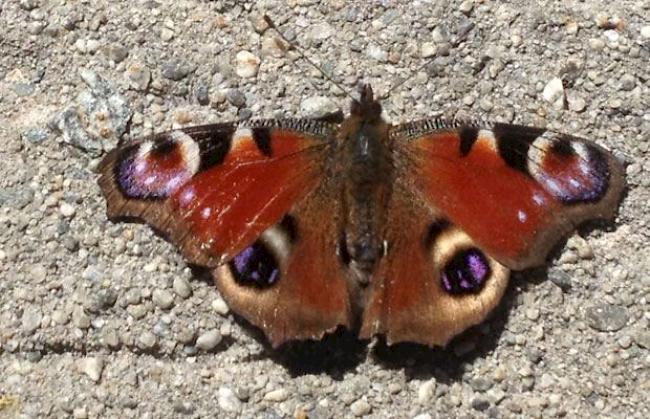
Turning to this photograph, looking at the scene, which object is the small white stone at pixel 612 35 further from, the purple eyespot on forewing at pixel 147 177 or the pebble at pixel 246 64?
the purple eyespot on forewing at pixel 147 177

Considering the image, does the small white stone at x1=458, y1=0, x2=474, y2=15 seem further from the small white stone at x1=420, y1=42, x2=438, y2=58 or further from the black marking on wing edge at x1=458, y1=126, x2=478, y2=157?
the black marking on wing edge at x1=458, y1=126, x2=478, y2=157

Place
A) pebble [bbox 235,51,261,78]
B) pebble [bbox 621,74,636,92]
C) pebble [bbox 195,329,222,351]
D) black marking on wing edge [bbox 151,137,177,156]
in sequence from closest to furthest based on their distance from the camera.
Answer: black marking on wing edge [bbox 151,137,177,156]
pebble [bbox 195,329,222,351]
pebble [bbox 621,74,636,92]
pebble [bbox 235,51,261,78]

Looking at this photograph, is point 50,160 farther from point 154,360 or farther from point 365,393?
point 365,393

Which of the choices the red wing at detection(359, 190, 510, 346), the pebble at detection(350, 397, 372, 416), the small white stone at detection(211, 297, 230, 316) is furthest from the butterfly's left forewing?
the pebble at detection(350, 397, 372, 416)

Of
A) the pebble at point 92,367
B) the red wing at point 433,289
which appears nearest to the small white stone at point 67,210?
the pebble at point 92,367

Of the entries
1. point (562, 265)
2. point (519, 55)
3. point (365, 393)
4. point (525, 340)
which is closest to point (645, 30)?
point (519, 55)
